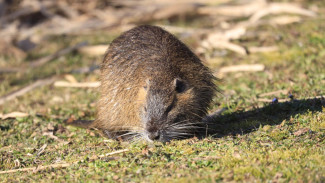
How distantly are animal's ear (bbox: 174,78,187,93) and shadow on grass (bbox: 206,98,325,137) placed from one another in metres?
0.52

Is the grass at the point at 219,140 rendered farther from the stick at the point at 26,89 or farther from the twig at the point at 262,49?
the twig at the point at 262,49

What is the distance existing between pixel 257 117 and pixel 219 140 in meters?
0.91

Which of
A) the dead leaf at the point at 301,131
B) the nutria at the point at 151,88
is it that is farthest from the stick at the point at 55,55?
the dead leaf at the point at 301,131

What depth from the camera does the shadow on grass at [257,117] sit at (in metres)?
4.84

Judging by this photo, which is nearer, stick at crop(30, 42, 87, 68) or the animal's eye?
the animal's eye

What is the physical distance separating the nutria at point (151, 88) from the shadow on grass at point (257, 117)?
0.29 metres

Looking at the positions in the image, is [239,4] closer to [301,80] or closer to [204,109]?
[301,80]

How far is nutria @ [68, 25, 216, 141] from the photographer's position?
4486 millimetres

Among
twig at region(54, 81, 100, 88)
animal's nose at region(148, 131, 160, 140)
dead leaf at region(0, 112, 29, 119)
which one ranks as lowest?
dead leaf at region(0, 112, 29, 119)

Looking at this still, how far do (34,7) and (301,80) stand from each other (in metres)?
6.86

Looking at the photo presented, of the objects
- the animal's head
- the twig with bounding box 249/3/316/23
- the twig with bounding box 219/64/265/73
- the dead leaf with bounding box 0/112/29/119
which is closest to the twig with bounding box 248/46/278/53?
the twig with bounding box 219/64/265/73

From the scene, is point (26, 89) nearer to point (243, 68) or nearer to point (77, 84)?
point (77, 84)

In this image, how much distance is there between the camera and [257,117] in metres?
5.21

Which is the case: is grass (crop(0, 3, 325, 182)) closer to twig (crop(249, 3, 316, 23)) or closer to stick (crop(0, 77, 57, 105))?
stick (crop(0, 77, 57, 105))
